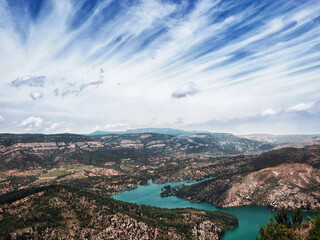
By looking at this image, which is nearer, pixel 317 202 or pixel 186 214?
pixel 186 214

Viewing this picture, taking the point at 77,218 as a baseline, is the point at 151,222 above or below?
below

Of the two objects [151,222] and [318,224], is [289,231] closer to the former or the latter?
[318,224]

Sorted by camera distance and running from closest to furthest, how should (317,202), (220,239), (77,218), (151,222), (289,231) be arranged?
(289,231) < (77,218) < (151,222) < (220,239) < (317,202)

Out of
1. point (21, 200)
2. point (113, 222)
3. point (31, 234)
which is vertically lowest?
point (113, 222)

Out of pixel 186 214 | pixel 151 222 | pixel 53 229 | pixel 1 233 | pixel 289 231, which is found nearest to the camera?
pixel 289 231

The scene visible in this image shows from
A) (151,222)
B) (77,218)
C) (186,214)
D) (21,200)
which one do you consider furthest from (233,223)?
(21,200)

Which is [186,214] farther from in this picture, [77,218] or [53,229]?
[53,229]

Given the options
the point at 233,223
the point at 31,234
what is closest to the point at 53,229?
the point at 31,234
